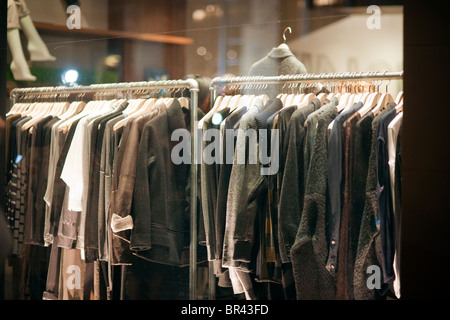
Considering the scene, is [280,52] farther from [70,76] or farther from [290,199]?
[70,76]

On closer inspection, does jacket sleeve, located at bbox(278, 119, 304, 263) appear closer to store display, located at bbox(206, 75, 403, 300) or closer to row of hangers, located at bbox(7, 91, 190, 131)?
store display, located at bbox(206, 75, 403, 300)

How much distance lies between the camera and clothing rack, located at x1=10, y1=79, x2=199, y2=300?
2471 millimetres

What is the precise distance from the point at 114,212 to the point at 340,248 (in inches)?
36.9

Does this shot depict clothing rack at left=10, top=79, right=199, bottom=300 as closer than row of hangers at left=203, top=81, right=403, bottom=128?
No

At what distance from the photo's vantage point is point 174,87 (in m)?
2.50

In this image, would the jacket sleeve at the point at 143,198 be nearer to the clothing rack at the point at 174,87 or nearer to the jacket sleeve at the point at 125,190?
the jacket sleeve at the point at 125,190

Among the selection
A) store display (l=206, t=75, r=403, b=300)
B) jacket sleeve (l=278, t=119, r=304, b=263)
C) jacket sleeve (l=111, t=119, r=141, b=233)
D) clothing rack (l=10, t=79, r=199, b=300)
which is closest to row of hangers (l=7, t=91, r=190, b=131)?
clothing rack (l=10, t=79, r=199, b=300)

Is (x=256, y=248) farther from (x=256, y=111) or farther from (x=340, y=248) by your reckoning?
(x=256, y=111)

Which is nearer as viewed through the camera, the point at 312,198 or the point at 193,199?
the point at 312,198

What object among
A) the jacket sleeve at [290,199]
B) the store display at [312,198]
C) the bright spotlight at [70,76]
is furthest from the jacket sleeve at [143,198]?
the jacket sleeve at [290,199]

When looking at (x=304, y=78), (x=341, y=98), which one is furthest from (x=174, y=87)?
(x=341, y=98)

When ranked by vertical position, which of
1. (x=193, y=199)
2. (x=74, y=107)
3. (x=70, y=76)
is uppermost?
(x=70, y=76)

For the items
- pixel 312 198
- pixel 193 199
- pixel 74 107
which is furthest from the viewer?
pixel 74 107
